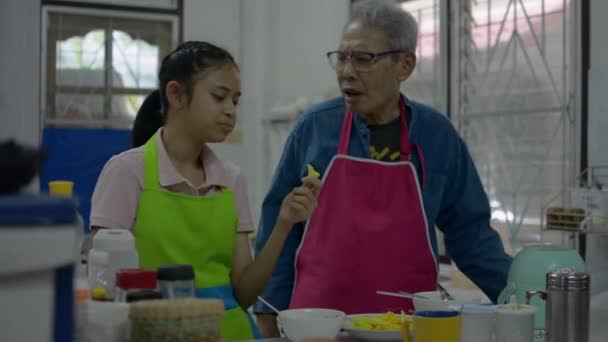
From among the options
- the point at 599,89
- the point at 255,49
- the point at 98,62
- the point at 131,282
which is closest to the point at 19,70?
the point at 131,282

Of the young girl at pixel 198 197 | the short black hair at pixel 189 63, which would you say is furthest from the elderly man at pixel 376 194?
the short black hair at pixel 189 63

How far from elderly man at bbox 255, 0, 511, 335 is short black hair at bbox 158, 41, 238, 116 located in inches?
14.9

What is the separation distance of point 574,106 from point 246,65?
2.47 metres

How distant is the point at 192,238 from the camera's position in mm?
1488

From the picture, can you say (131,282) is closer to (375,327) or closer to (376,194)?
(375,327)

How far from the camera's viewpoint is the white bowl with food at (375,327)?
4.14 ft

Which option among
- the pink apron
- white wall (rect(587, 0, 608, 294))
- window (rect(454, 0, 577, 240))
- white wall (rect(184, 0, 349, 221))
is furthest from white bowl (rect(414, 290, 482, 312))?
white wall (rect(184, 0, 349, 221))

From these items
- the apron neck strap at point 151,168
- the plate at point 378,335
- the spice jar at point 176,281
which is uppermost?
the apron neck strap at point 151,168

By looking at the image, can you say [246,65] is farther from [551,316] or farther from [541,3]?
[551,316]

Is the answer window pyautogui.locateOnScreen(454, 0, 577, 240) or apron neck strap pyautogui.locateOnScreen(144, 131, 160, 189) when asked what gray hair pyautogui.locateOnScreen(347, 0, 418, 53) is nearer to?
apron neck strap pyautogui.locateOnScreen(144, 131, 160, 189)

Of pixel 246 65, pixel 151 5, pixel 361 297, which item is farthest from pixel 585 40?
pixel 151 5

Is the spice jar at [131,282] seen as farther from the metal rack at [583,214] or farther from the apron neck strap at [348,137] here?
the metal rack at [583,214]

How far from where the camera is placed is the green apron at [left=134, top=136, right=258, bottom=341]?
1.46m

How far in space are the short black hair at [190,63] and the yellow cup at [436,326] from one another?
0.67m
